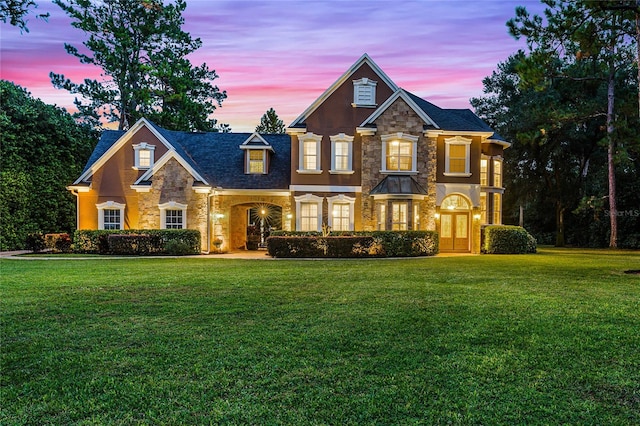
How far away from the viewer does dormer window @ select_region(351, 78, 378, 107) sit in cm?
2287

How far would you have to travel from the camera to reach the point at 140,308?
8117 mm

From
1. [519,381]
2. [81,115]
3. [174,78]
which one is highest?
[174,78]

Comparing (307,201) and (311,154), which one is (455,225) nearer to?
(307,201)

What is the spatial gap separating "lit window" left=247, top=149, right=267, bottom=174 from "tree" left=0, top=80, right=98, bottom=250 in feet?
38.9

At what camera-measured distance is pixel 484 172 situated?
2444cm

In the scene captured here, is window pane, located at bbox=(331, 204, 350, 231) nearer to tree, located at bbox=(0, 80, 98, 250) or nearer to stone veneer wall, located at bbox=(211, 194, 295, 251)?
stone veneer wall, located at bbox=(211, 194, 295, 251)

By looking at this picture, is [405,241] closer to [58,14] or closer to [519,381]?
[519,381]

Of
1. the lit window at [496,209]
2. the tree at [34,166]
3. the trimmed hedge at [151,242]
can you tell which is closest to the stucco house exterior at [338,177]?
the lit window at [496,209]

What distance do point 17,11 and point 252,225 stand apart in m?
17.8

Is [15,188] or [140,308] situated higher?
[15,188]

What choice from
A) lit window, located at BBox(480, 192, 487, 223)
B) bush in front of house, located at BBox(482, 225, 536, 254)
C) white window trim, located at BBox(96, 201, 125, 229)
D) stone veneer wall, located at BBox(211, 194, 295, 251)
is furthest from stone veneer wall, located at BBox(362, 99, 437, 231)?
white window trim, located at BBox(96, 201, 125, 229)

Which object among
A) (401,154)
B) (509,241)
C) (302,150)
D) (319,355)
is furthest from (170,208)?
(319,355)

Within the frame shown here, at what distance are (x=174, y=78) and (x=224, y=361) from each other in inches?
1355

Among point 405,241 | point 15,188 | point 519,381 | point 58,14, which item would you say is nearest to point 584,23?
point 405,241
